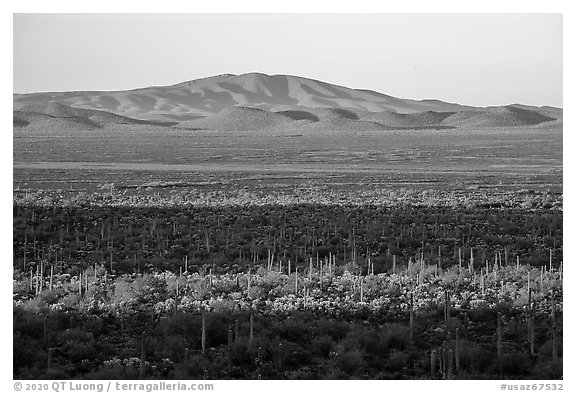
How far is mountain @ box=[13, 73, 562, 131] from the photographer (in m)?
95.8

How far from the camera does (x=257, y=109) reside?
10919 cm

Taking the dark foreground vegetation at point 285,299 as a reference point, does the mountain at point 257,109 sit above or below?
above

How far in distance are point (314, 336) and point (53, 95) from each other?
126335 mm

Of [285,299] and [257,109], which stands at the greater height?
[257,109]

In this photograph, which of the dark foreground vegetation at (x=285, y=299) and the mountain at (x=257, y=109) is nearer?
the dark foreground vegetation at (x=285, y=299)

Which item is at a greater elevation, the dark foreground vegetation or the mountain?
the mountain

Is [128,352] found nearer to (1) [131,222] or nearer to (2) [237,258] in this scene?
(2) [237,258]

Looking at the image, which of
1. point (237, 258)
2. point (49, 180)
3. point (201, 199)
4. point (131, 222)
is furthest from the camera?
point (49, 180)

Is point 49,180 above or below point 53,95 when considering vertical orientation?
below

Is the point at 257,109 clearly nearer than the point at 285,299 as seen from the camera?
No

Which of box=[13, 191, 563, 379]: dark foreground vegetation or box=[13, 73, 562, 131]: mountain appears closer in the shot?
box=[13, 191, 563, 379]: dark foreground vegetation

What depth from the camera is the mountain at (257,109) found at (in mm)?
95812
